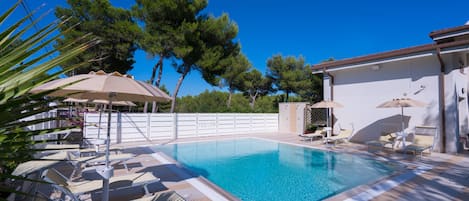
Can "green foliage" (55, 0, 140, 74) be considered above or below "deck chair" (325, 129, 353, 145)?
above

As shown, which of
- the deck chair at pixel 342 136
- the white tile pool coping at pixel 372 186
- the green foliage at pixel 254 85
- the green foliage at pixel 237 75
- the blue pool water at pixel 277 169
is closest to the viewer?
the white tile pool coping at pixel 372 186

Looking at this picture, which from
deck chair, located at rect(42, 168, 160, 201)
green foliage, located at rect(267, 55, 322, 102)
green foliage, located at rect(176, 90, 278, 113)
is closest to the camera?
deck chair, located at rect(42, 168, 160, 201)

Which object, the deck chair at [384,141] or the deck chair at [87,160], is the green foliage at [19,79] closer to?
the deck chair at [87,160]

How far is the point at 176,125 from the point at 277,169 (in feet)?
24.6

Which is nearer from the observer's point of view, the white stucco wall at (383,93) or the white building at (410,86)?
the white building at (410,86)

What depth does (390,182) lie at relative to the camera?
A: 5805mm

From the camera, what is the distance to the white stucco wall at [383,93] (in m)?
9.92

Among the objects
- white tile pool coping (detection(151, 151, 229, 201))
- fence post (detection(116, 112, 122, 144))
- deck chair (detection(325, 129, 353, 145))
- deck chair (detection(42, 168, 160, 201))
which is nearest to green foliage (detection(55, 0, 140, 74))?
fence post (detection(116, 112, 122, 144))

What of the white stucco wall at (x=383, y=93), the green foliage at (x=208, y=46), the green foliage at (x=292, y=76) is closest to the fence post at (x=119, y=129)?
the green foliage at (x=208, y=46)

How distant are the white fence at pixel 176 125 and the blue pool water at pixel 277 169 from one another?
2.13m

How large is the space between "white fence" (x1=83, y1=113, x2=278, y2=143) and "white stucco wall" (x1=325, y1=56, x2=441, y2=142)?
17.9ft

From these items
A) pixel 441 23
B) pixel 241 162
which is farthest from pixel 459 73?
pixel 241 162

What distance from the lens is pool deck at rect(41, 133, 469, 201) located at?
16.2 feet

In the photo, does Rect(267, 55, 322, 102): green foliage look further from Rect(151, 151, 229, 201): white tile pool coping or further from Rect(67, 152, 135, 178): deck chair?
Rect(67, 152, 135, 178): deck chair
